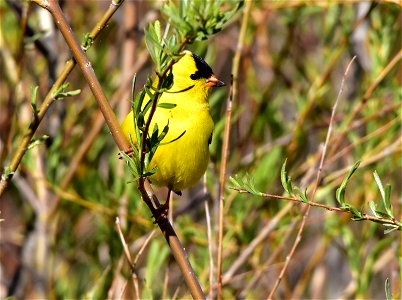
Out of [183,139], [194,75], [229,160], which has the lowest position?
[229,160]

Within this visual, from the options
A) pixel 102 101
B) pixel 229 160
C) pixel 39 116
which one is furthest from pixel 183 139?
pixel 229 160

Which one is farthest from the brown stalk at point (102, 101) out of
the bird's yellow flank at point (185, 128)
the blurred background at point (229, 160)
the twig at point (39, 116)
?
the blurred background at point (229, 160)

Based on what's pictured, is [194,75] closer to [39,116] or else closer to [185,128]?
[185,128]

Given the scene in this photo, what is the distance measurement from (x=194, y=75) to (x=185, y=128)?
0.20 meters

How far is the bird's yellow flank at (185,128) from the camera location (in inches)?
70.7

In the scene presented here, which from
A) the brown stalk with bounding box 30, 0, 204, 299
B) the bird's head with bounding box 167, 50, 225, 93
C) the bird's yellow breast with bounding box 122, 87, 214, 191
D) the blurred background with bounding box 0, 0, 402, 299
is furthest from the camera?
the blurred background with bounding box 0, 0, 402, 299

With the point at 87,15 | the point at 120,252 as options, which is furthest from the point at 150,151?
the point at 87,15

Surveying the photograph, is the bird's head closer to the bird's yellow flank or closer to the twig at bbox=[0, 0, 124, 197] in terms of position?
the bird's yellow flank

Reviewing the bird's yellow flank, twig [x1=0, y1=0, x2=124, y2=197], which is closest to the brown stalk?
twig [x1=0, y1=0, x2=124, y2=197]

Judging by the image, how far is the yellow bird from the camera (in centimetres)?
179

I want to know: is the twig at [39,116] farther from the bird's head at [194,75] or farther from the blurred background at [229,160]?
the bird's head at [194,75]

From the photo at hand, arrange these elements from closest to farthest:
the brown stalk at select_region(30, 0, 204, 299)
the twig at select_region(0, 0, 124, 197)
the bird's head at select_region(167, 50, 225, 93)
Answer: the brown stalk at select_region(30, 0, 204, 299) → the twig at select_region(0, 0, 124, 197) → the bird's head at select_region(167, 50, 225, 93)

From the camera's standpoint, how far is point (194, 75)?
78.2 inches

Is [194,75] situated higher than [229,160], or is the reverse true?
[194,75]
